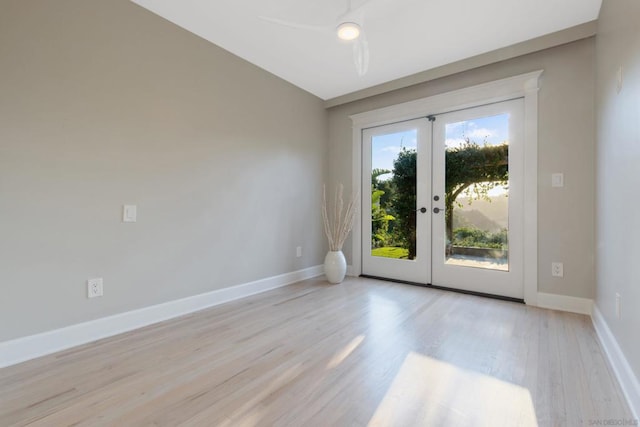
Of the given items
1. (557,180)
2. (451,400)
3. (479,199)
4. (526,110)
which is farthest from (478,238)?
(451,400)

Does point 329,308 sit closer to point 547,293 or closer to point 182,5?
point 547,293

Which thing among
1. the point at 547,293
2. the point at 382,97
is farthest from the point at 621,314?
the point at 382,97

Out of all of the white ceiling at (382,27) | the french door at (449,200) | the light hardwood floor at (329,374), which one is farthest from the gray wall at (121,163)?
the french door at (449,200)

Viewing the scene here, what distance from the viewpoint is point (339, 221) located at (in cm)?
382

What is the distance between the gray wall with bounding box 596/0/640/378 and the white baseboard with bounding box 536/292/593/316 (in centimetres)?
24

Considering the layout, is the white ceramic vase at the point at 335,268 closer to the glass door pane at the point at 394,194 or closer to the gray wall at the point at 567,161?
the glass door pane at the point at 394,194

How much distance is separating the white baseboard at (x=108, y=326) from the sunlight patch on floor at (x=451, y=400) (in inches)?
74.3

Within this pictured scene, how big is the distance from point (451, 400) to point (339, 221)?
2558 mm

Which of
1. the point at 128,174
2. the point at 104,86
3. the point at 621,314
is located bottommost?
the point at 621,314

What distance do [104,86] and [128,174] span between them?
0.64 meters

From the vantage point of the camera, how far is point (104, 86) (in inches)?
84.1

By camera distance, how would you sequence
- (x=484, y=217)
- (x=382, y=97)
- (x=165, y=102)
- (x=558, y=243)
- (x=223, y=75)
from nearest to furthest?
(x=165, y=102) < (x=558, y=243) < (x=223, y=75) < (x=484, y=217) < (x=382, y=97)

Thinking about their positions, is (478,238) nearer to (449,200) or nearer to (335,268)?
(449,200)


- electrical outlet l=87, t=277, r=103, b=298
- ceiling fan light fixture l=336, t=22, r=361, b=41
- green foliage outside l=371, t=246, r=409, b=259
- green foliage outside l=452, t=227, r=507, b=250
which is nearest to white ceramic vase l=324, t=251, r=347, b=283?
green foliage outside l=371, t=246, r=409, b=259
